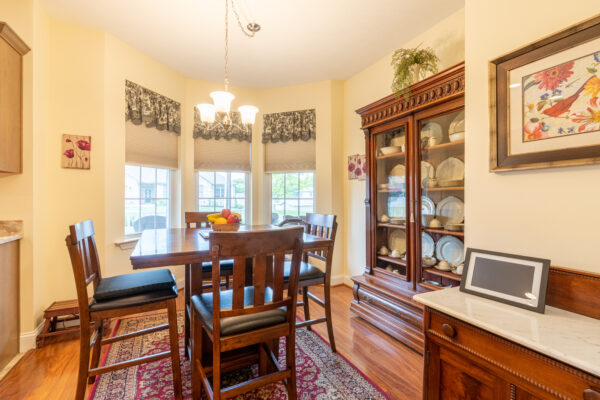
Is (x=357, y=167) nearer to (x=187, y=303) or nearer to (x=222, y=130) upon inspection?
(x=222, y=130)

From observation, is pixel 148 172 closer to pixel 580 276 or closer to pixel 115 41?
pixel 115 41

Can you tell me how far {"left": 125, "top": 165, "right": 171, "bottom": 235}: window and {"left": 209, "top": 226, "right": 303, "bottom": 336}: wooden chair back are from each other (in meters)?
2.35

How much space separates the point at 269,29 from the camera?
8.61 ft

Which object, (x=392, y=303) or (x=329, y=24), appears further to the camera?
(x=329, y=24)

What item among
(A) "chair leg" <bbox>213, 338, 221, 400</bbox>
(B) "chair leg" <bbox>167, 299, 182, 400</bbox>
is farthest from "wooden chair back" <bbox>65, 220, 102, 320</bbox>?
(A) "chair leg" <bbox>213, 338, 221, 400</bbox>

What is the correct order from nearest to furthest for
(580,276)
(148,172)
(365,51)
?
1. (580,276)
2. (365,51)
3. (148,172)

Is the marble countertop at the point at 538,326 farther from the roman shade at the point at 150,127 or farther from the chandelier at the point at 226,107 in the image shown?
the roman shade at the point at 150,127

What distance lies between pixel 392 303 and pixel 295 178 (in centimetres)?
217

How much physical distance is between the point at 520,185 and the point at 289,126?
292 cm

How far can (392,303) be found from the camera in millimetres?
2357

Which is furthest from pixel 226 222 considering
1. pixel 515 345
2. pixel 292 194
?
pixel 292 194

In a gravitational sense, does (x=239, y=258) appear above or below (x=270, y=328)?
above

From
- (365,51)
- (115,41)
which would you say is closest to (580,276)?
(365,51)

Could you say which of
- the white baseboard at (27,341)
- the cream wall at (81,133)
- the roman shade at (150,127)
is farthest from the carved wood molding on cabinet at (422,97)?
the white baseboard at (27,341)
